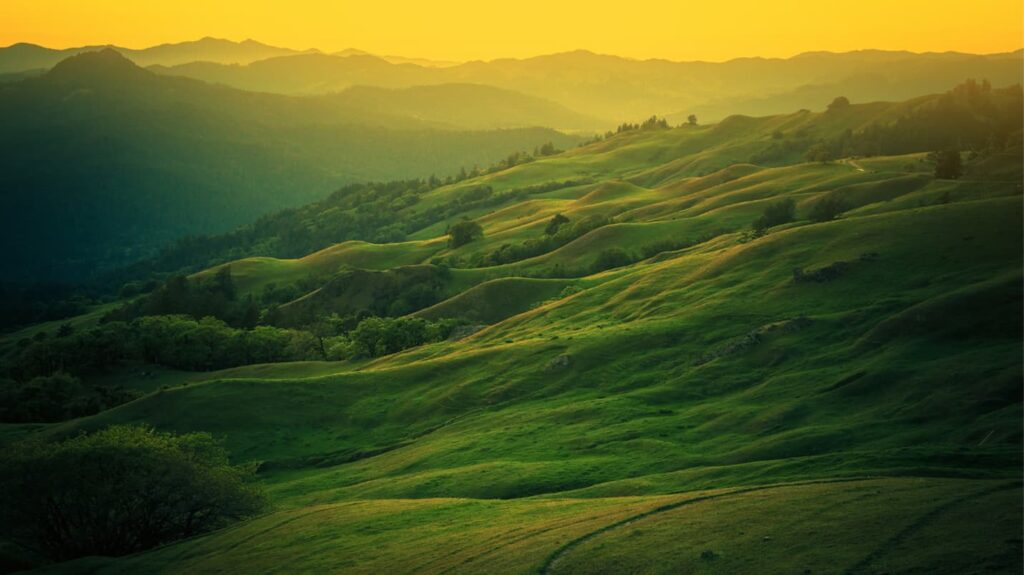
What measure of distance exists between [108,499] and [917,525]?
58202 millimetres

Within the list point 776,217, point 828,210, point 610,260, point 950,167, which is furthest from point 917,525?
point 610,260

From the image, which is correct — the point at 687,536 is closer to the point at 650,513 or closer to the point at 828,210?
the point at 650,513

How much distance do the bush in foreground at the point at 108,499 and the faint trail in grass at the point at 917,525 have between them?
52.0 metres

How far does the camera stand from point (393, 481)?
77.1m

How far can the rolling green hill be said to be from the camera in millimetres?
41344

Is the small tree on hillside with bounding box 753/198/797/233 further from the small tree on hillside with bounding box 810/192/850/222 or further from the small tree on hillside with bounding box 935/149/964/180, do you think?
the small tree on hillside with bounding box 935/149/964/180

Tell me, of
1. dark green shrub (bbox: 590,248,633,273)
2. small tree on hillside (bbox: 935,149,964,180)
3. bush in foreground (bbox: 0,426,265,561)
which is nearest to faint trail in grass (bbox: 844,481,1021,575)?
bush in foreground (bbox: 0,426,265,561)

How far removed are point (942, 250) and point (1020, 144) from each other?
3432 inches

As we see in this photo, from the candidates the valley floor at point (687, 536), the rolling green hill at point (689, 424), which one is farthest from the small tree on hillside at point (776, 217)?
the valley floor at point (687, 536)

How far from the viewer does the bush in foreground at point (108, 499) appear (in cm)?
7250

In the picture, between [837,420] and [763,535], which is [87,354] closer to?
[837,420]

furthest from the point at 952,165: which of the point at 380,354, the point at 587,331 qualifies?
the point at 380,354

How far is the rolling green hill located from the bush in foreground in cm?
620

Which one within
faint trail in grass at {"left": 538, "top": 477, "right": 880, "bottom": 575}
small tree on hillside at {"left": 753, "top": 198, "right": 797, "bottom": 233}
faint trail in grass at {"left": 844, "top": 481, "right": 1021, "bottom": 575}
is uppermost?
small tree on hillside at {"left": 753, "top": 198, "right": 797, "bottom": 233}
